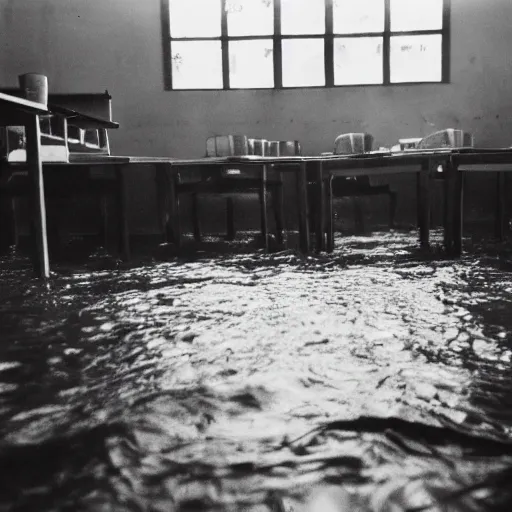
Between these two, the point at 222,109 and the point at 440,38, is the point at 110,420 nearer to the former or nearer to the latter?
the point at 222,109

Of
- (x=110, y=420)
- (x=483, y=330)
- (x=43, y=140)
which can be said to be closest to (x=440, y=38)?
(x=43, y=140)

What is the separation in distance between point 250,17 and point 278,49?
0.39 m

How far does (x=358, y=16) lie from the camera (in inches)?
207

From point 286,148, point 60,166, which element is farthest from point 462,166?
point 60,166

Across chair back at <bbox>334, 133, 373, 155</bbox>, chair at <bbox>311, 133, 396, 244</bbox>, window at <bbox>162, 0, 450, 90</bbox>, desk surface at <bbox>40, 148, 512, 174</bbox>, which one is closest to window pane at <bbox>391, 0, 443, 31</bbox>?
window at <bbox>162, 0, 450, 90</bbox>

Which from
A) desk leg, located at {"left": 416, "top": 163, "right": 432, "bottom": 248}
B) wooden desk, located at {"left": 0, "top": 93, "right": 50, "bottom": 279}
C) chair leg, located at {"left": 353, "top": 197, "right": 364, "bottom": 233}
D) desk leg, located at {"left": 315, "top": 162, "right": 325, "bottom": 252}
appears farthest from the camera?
chair leg, located at {"left": 353, "top": 197, "right": 364, "bottom": 233}

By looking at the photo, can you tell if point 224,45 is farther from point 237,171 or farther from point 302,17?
point 237,171

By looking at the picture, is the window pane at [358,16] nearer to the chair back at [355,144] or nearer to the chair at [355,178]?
the chair at [355,178]

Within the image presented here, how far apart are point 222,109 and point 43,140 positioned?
234cm

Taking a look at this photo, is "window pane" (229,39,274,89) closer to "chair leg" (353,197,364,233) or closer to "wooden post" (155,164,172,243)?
"wooden post" (155,164,172,243)

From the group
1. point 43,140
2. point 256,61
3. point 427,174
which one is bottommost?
point 427,174

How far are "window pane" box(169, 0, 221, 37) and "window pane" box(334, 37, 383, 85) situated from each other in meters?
1.14

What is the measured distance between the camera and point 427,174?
120 inches

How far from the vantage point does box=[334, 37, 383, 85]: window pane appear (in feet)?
17.4
